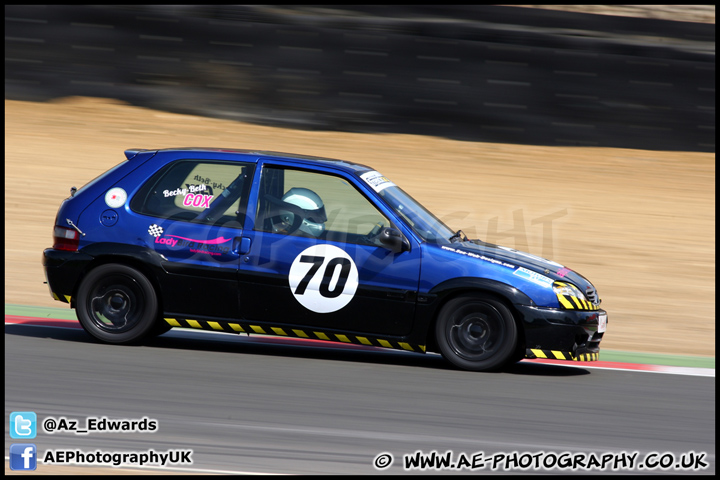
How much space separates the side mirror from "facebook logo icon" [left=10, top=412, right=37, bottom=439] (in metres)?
2.79

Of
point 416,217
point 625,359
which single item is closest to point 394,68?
point 625,359

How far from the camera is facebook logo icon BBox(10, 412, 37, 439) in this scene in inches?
189

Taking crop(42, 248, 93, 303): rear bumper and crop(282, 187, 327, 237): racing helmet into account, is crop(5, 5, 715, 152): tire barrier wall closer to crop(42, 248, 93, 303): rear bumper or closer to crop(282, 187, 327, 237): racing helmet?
crop(282, 187, 327, 237): racing helmet

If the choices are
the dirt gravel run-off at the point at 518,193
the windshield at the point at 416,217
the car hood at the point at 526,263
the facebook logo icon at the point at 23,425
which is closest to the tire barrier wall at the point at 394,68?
the dirt gravel run-off at the point at 518,193

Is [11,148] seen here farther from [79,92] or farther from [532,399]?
[532,399]

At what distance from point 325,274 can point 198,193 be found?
1.26 m

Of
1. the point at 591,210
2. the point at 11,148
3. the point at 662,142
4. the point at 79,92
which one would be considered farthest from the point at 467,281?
the point at 79,92

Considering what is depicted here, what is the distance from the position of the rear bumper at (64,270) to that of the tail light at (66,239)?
41 mm

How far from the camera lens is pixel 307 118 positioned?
63.1 ft

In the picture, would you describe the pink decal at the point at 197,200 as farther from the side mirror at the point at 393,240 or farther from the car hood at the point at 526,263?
the car hood at the point at 526,263

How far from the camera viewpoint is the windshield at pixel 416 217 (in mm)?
6805

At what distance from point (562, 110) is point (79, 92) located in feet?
36.8

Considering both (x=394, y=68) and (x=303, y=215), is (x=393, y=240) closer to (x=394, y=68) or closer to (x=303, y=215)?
(x=303, y=215)

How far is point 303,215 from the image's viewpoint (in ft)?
22.3
